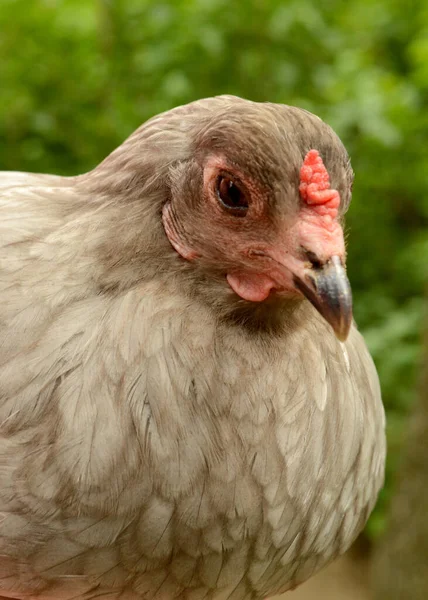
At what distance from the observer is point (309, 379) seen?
1.67m

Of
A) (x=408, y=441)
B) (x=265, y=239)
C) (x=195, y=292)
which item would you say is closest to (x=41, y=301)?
(x=195, y=292)

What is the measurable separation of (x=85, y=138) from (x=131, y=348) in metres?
2.46

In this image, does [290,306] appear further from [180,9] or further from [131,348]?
[180,9]

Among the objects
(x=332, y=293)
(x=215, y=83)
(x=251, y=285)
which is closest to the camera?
(x=332, y=293)

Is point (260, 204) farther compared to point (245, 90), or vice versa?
point (245, 90)

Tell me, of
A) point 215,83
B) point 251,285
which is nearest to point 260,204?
point 251,285

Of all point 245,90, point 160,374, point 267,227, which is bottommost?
point 160,374

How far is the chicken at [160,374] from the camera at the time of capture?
5.00 feet

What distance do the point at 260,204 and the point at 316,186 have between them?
0.10 metres

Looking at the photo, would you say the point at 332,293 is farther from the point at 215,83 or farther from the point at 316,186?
the point at 215,83

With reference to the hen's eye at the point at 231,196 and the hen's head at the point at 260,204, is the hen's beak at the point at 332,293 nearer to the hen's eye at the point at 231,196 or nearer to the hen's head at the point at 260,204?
the hen's head at the point at 260,204

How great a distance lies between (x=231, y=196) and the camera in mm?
1481

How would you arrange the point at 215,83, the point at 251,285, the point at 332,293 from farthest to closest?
the point at 215,83 → the point at 251,285 → the point at 332,293

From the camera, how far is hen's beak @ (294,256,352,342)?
139cm
